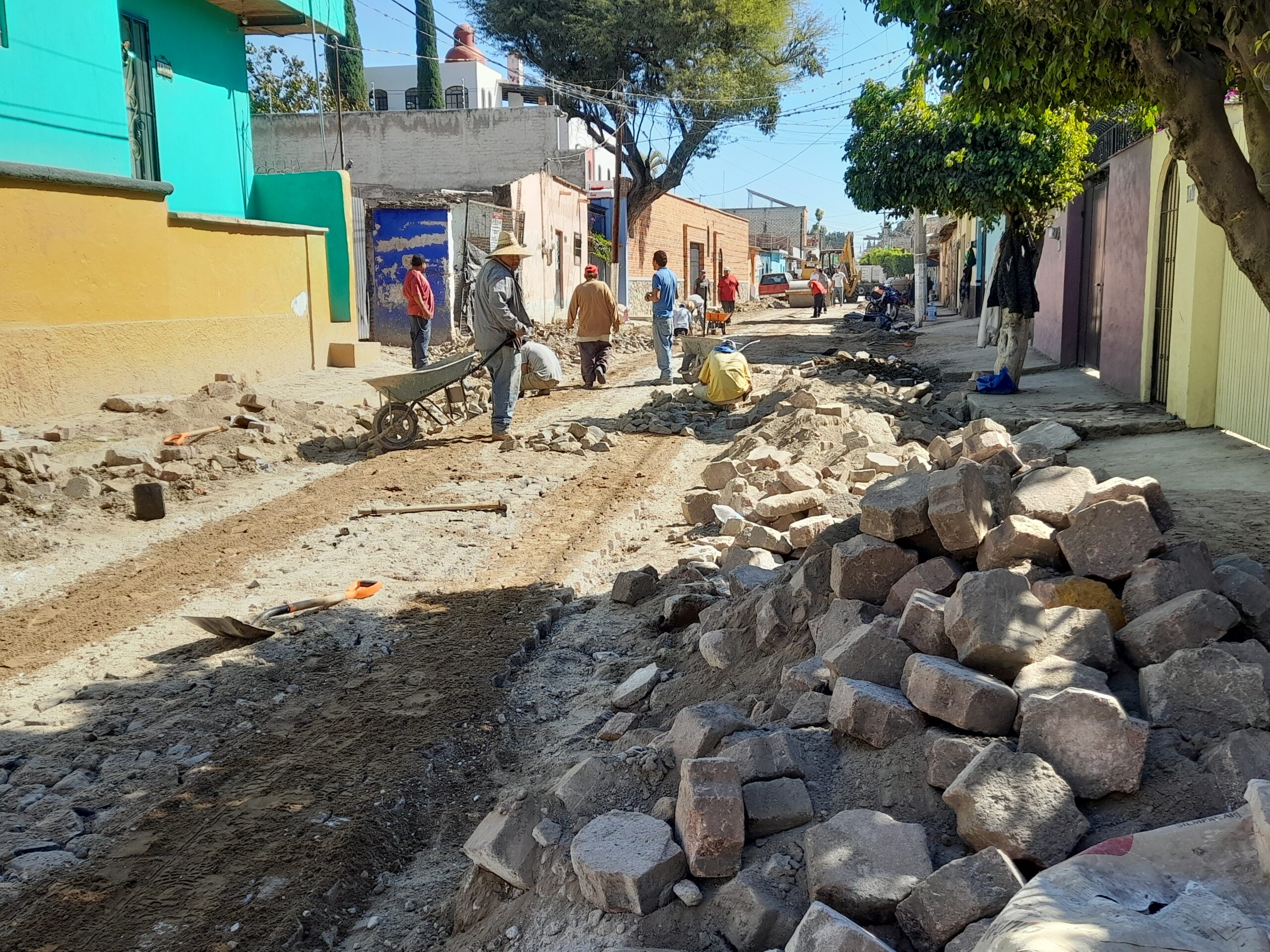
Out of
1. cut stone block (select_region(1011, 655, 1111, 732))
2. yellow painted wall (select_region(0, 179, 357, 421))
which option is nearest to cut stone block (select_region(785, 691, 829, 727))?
cut stone block (select_region(1011, 655, 1111, 732))

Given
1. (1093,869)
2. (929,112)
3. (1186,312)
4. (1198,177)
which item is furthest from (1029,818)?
(929,112)

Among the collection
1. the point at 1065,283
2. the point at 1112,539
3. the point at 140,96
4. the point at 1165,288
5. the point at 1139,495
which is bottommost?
the point at 1112,539

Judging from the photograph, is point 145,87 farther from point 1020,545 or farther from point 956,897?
point 956,897

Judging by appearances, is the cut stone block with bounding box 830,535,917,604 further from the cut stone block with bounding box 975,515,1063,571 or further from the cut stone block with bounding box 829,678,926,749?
the cut stone block with bounding box 829,678,926,749

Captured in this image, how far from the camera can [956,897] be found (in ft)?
7.86

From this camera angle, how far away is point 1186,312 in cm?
938

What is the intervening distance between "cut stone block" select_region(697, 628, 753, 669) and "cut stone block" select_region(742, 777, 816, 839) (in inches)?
50.8

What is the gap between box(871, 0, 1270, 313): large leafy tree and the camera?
4062 millimetres

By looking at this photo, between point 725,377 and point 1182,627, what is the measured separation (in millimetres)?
9278

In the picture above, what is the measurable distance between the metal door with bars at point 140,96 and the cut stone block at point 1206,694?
554 inches

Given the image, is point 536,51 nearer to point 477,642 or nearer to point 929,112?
point 929,112

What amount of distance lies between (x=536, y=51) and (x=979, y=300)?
1663cm

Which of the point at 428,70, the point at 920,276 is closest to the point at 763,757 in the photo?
the point at 920,276

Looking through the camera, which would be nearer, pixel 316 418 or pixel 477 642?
pixel 477 642
